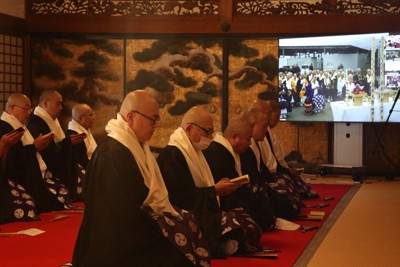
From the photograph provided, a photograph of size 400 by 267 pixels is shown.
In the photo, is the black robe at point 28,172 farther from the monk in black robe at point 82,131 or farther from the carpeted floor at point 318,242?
the monk in black robe at point 82,131

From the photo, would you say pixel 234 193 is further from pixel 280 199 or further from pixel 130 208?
pixel 130 208

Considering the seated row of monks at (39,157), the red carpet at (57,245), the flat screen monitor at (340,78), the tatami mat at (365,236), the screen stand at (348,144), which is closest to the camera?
the red carpet at (57,245)

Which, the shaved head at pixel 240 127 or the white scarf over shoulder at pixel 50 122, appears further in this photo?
the white scarf over shoulder at pixel 50 122

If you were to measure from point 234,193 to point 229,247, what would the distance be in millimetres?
694

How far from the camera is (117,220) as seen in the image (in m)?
3.62

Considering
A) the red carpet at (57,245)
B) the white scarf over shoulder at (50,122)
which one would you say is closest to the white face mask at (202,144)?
the red carpet at (57,245)

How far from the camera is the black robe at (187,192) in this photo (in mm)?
4613

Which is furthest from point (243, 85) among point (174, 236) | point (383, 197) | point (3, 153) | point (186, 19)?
point (174, 236)

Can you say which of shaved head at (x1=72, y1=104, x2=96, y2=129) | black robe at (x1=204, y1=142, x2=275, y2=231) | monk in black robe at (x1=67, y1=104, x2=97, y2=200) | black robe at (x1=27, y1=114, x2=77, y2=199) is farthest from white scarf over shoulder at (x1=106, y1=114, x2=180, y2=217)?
shaved head at (x1=72, y1=104, x2=96, y2=129)

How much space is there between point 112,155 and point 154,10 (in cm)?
773

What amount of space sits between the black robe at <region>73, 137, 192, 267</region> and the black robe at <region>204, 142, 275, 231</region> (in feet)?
5.46

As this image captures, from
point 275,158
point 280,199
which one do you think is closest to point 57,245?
point 280,199

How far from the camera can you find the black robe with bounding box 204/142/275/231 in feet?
17.7

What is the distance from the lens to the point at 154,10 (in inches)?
437
